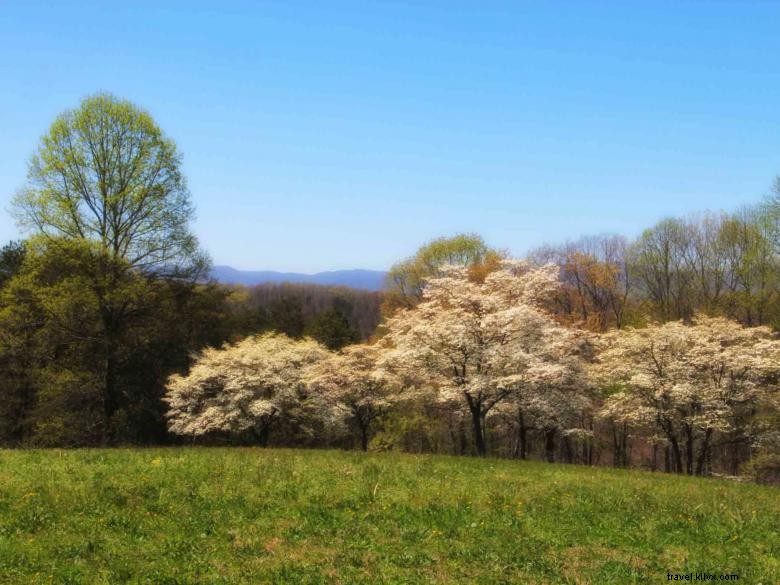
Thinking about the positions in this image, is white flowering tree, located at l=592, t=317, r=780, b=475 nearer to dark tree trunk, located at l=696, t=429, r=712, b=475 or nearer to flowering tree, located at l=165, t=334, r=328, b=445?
dark tree trunk, located at l=696, t=429, r=712, b=475

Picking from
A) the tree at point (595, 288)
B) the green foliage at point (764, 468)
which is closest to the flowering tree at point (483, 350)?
the green foliage at point (764, 468)

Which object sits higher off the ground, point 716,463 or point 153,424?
point 153,424

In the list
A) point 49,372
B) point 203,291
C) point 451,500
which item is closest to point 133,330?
point 49,372

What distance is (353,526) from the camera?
44.7 feet

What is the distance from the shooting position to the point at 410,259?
6969 centimetres

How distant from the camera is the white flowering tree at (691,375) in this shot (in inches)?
1267

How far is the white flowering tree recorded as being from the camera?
32188 millimetres

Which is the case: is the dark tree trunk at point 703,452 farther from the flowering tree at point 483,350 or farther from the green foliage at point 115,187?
the green foliage at point 115,187

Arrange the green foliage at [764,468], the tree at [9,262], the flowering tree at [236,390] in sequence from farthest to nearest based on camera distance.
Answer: the tree at [9,262]
the flowering tree at [236,390]
the green foliage at [764,468]

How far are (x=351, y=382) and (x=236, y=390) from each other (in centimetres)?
735

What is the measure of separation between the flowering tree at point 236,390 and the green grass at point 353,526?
15.2 metres

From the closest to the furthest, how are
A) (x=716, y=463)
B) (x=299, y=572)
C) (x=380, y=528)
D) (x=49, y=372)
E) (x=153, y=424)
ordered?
(x=299, y=572) → (x=380, y=528) → (x=49, y=372) → (x=153, y=424) → (x=716, y=463)

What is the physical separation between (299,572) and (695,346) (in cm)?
2916

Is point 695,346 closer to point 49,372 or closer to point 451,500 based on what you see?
point 451,500
